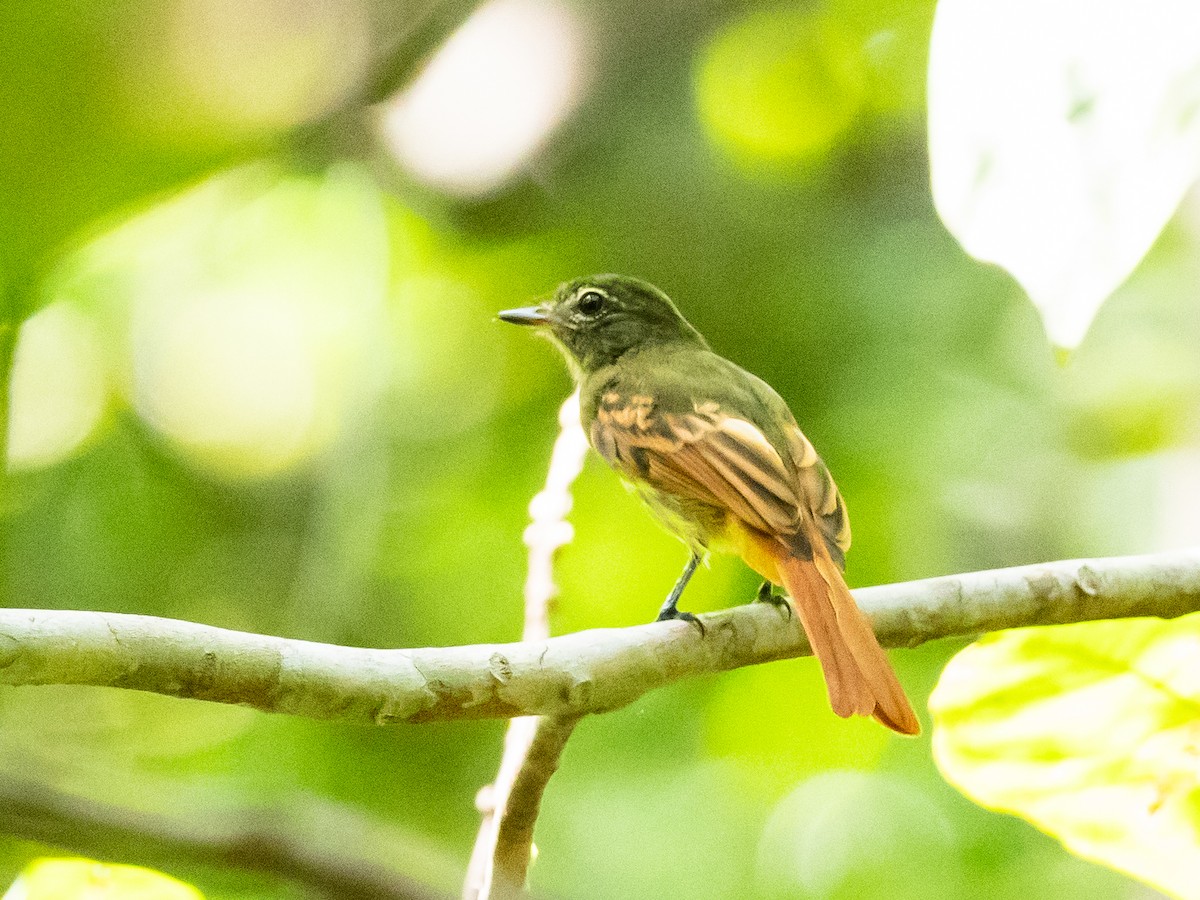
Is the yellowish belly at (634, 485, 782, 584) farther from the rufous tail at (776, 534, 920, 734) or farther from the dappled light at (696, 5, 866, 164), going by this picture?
the dappled light at (696, 5, 866, 164)

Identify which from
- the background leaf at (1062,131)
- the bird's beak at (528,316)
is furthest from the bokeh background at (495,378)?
the background leaf at (1062,131)

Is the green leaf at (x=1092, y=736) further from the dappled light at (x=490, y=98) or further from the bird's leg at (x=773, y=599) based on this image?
the dappled light at (x=490, y=98)

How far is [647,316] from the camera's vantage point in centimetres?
133

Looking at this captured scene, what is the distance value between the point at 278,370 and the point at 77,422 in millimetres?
227

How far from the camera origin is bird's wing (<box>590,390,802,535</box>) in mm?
1004

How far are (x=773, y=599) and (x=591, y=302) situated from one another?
41 centimetres

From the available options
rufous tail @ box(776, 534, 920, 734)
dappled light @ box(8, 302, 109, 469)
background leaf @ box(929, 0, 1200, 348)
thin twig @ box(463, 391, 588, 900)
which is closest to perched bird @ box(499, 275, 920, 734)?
rufous tail @ box(776, 534, 920, 734)

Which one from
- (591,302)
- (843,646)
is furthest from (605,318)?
(843,646)

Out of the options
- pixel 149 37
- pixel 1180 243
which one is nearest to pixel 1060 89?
pixel 1180 243

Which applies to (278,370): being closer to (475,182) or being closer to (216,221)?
(216,221)

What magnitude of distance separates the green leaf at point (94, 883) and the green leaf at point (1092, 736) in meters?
0.66

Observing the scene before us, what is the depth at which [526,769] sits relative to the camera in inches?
35.9

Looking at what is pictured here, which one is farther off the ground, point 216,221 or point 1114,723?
point 216,221

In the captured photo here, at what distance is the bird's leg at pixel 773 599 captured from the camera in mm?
1063
